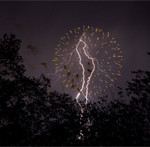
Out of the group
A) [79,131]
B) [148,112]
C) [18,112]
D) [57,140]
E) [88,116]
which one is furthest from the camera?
[88,116]

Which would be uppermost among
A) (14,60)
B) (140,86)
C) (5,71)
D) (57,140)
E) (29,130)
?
(14,60)

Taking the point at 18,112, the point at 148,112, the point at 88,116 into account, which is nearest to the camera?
the point at 18,112

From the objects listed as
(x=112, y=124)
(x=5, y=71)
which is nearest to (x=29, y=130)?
(x=5, y=71)

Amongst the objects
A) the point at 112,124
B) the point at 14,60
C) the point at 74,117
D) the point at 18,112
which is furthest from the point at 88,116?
the point at 14,60

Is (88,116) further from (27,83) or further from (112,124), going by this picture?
(27,83)

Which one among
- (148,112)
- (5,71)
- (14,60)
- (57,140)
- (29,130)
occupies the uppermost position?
(14,60)

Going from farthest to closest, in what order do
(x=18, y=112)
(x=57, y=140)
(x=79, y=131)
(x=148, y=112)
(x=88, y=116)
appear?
(x=88, y=116)
(x=79, y=131)
(x=57, y=140)
(x=148, y=112)
(x=18, y=112)

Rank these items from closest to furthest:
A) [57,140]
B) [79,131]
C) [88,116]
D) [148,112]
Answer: [148,112] → [57,140] → [79,131] → [88,116]

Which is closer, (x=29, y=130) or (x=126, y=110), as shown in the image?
(x=29, y=130)

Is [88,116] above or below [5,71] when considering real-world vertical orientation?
below

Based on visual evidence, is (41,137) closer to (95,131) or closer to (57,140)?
(57,140)
